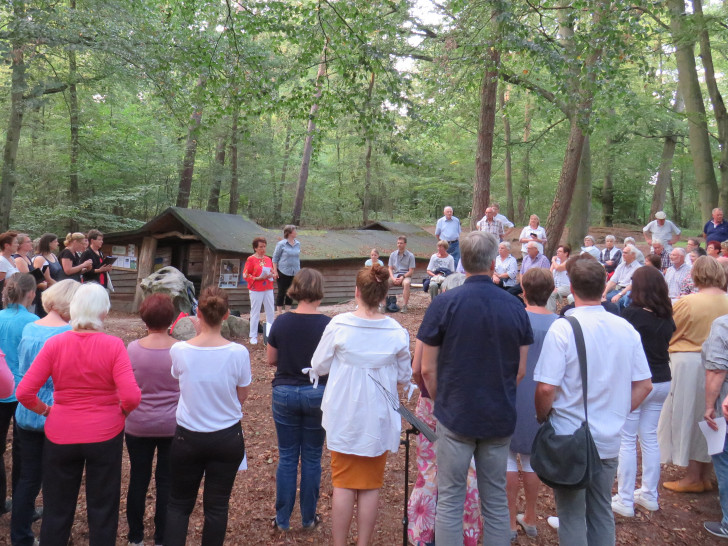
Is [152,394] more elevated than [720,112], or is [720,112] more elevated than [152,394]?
[720,112]

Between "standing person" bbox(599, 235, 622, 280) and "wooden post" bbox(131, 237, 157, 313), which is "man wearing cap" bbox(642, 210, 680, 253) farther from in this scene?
"wooden post" bbox(131, 237, 157, 313)

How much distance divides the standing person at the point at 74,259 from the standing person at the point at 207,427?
549 cm

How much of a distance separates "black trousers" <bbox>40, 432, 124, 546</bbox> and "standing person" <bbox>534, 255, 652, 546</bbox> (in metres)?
2.31

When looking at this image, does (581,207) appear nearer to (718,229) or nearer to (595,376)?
(718,229)

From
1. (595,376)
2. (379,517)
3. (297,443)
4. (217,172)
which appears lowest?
(379,517)

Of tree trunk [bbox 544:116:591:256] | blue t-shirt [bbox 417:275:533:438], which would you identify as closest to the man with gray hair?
blue t-shirt [bbox 417:275:533:438]

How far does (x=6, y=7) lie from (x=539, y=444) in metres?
11.8

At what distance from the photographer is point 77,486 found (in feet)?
8.82

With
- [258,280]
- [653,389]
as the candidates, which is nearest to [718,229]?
[653,389]

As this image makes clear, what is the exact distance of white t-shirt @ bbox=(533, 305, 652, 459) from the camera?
254 centimetres

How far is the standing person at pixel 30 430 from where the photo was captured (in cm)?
291

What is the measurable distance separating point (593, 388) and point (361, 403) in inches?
47.6

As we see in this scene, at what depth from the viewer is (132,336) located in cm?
953

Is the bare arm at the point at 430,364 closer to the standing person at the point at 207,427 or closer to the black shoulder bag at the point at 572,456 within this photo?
the black shoulder bag at the point at 572,456
